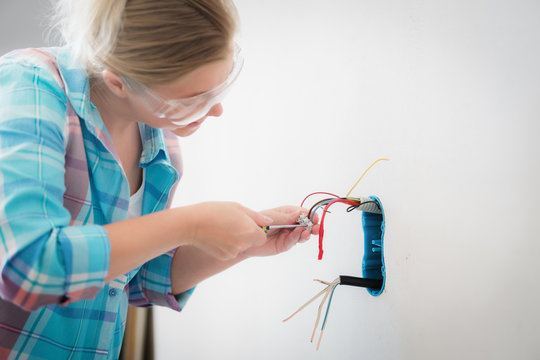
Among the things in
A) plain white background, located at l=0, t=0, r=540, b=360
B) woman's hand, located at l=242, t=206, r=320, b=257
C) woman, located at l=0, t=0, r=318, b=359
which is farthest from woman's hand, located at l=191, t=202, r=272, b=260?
plain white background, located at l=0, t=0, r=540, b=360

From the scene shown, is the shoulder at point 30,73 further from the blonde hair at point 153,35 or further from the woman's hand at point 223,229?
the woman's hand at point 223,229

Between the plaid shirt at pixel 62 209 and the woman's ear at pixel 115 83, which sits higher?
the woman's ear at pixel 115 83

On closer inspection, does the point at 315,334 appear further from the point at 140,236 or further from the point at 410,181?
the point at 140,236

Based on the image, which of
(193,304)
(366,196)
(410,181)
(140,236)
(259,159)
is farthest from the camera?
(193,304)

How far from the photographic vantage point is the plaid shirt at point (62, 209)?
2.15 feet

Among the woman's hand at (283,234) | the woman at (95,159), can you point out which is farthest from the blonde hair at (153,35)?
the woman's hand at (283,234)

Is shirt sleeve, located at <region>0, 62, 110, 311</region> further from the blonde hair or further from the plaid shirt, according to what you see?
the blonde hair

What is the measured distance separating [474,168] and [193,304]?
1332mm

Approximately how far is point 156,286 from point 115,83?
54 centimetres

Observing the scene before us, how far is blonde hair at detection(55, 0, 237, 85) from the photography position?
0.75 m

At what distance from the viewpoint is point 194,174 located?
1.89 metres

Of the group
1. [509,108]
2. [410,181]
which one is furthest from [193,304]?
[509,108]

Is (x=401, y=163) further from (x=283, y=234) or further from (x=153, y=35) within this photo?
(x=153, y=35)

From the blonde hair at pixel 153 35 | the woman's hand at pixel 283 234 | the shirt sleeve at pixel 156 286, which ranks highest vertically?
the blonde hair at pixel 153 35
